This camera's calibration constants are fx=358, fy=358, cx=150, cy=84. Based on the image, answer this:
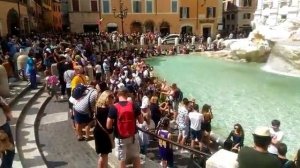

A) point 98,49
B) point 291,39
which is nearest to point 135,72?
point 98,49

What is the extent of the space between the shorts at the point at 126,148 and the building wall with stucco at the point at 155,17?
142 feet

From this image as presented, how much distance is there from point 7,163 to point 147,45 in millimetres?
32060

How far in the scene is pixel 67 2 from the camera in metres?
48.3

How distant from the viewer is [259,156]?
3734 millimetres

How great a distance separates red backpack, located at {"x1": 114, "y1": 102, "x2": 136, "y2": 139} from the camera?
549 centimetres

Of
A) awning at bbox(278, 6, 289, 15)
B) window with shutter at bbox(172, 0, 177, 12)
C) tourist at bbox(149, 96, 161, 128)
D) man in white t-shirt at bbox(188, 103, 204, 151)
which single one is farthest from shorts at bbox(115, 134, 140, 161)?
window with shutter at bbox(172, 0, 177, 12)

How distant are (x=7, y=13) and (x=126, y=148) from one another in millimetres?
22624

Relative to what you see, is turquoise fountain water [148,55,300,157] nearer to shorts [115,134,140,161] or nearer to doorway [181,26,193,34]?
shorts [115,134,140,161]

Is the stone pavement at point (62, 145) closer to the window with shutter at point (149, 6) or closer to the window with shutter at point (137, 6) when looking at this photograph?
the window with shutter at point (137, 6)

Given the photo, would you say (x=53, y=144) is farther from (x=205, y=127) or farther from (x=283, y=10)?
(x=283, y=10)

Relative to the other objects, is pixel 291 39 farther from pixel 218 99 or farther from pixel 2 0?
pixel 2 0

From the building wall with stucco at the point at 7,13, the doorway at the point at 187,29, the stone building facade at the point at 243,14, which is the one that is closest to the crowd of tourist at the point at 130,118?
the building wall with stucco at the point at 7,13

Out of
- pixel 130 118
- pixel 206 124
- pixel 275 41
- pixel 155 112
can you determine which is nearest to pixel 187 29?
pixel 275 41

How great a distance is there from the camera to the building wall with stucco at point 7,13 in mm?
23984
